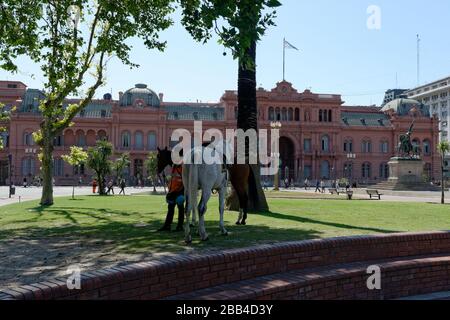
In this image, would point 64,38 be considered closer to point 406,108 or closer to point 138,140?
point 138,140

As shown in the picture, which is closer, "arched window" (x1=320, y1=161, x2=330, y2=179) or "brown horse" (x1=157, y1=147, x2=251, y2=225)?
"brown horse" (x1=157, y1=147, x2=251, y2=225)

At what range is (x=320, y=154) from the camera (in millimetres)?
75500

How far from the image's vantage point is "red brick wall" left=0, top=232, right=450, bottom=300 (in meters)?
4.69

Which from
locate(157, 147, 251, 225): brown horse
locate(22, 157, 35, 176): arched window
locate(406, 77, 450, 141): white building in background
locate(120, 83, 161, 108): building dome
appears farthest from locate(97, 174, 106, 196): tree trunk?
locate(406, 77, 450, 141): white building in background

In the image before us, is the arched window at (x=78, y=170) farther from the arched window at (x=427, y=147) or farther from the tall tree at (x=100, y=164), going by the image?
the arched window at (x=427, y=147)

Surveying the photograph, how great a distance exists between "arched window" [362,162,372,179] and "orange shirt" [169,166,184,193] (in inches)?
2936

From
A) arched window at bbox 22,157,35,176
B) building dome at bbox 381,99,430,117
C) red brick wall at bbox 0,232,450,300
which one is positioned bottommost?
red brick wall at bbox 0,232,450,300

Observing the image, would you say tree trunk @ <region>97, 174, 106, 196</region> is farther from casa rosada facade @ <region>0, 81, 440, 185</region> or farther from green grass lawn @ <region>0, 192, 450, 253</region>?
casa rosada facade @ <region>0, 81, 440, 185</region>

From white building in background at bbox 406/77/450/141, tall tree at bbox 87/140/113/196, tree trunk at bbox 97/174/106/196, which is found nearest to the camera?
tree trunk at bbox 97/174/106/196

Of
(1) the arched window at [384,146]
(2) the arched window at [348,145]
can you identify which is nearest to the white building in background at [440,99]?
(1) the arched window at [384,146]

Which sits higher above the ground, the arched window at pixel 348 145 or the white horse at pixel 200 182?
the arched window at pixel 348 145

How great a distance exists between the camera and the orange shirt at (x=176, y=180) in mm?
8711

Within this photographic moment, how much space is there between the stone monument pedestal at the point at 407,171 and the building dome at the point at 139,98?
134ft
